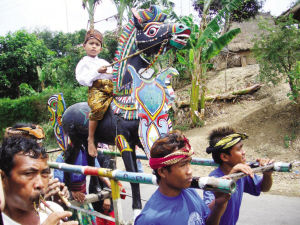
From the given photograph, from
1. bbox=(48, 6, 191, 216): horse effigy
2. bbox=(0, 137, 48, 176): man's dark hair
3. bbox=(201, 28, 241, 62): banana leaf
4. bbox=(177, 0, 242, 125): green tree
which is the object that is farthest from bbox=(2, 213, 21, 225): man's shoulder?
bbox=(201, 28, 241, 62): banana leaf

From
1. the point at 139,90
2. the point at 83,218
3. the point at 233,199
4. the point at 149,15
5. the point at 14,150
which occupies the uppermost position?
the point at 149,15

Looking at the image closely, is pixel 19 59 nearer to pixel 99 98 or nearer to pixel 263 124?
pixel 263 124

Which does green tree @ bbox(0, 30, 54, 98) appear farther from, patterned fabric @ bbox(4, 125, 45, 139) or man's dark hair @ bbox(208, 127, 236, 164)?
man's dark hair @ bbox(208, 127, 236, 164)

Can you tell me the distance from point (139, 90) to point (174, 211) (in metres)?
1.53

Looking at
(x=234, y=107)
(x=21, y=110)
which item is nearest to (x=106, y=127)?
(x=234, y=107)

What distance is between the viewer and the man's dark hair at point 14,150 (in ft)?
4.33

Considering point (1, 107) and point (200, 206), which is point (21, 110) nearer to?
point (1, 107)

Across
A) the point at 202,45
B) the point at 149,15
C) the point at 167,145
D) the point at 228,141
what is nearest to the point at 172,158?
the point at 167,145

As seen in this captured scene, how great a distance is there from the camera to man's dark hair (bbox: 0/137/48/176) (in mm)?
1318

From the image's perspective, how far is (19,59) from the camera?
15359 mm

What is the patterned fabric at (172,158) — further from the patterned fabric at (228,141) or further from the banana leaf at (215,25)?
the banana leaf at (215,25)

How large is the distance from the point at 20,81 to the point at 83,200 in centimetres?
1583

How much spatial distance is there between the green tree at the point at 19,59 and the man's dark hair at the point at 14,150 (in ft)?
51.2

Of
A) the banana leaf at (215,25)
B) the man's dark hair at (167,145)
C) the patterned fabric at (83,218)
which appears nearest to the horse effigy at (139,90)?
the patterned fabric at (83,218)
